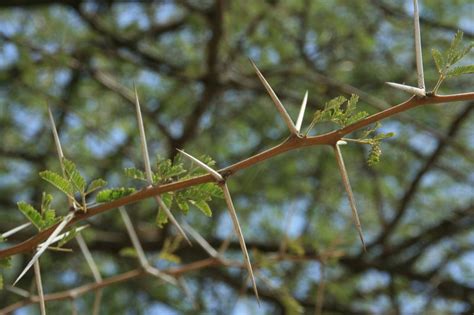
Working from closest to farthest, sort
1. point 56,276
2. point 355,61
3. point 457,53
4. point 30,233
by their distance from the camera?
point 457,53, point 30,233, point 355,61, point 56,276

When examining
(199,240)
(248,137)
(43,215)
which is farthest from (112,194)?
(248,137)

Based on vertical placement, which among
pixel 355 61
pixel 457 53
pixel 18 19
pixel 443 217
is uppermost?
pixel 457 53

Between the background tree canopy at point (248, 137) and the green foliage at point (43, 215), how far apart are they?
2268mm

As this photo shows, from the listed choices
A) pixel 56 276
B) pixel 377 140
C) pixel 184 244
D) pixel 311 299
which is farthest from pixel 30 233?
pixel 377 140

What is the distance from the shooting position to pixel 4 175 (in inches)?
187

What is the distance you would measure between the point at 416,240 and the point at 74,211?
281 cm

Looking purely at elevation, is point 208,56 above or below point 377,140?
below

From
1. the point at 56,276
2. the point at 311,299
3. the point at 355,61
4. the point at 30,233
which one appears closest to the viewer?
the point at 30,233

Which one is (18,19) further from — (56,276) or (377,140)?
(377,140)

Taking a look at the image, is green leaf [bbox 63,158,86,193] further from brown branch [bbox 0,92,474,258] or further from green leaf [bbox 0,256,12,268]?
green leaf [bbox 0,256,12,268]

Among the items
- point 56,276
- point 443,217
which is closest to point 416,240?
point 443,217

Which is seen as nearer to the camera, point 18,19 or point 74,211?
point 74,211

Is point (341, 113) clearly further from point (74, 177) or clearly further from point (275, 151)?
point (74, 177)

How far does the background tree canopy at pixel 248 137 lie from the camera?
3.94 metres
